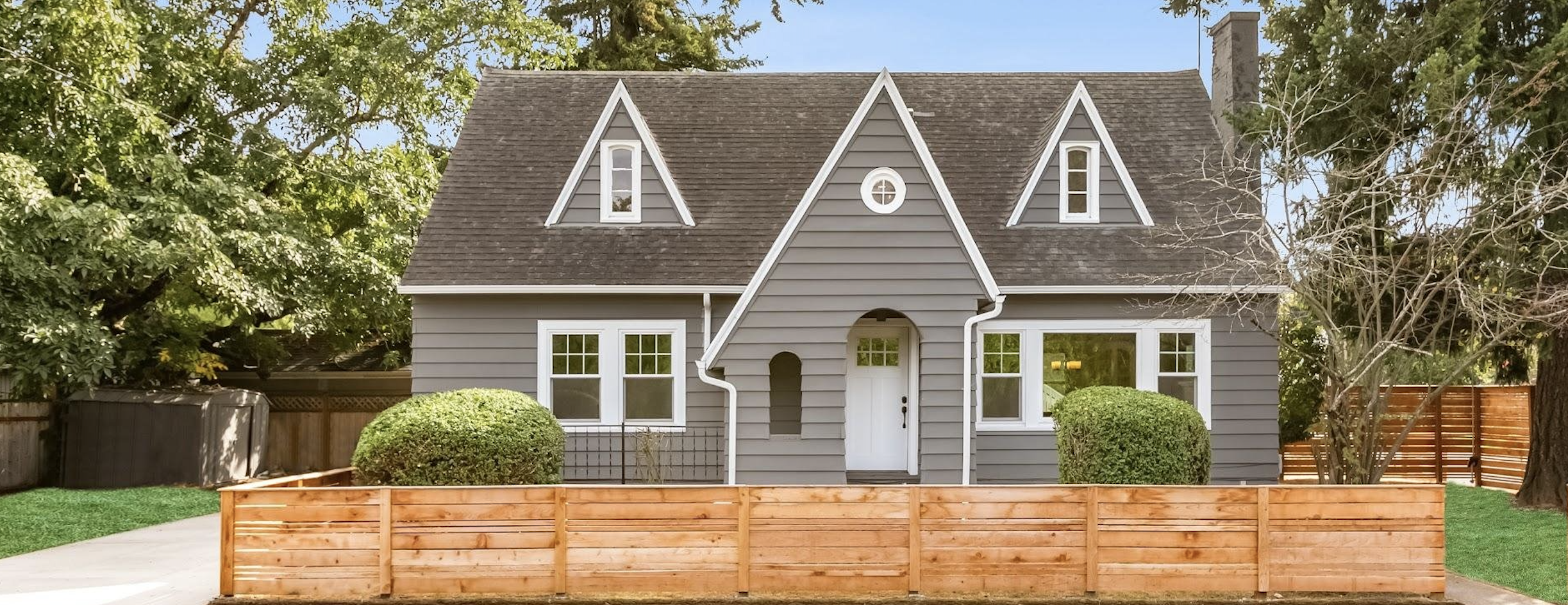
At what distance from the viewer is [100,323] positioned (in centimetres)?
1930

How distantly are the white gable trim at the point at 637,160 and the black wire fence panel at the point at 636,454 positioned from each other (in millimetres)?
3060

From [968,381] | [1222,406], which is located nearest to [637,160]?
[968,381]

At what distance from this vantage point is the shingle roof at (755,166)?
56.3ft

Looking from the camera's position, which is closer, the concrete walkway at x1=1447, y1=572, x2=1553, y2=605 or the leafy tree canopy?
the concrete walkway at x1=1447, y1=572, x2=1553, y2=605

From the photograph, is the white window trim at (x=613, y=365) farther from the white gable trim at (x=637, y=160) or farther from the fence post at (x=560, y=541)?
the fence post at (x=560, y=541)

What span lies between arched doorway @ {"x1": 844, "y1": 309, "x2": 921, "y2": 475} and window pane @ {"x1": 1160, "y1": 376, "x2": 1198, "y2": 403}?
11.9 feet

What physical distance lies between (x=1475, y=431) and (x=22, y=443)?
78.2 feet

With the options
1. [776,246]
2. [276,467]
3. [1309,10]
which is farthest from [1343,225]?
[276,467]

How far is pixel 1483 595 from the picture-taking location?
1108 centimetres

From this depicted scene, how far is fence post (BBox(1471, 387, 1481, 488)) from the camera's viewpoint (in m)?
20.2

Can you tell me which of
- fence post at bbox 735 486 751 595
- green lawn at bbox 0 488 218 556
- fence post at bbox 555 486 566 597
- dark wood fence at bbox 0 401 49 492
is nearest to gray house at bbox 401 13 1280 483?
green lawn at bbox 0 488 218 556

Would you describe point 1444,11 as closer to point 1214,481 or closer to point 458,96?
point 1214,481

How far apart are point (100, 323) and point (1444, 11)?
64.6ft

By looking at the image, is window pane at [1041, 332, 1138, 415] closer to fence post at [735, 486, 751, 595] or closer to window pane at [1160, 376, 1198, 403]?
window pane at [1160, 376, 1198, 403]
